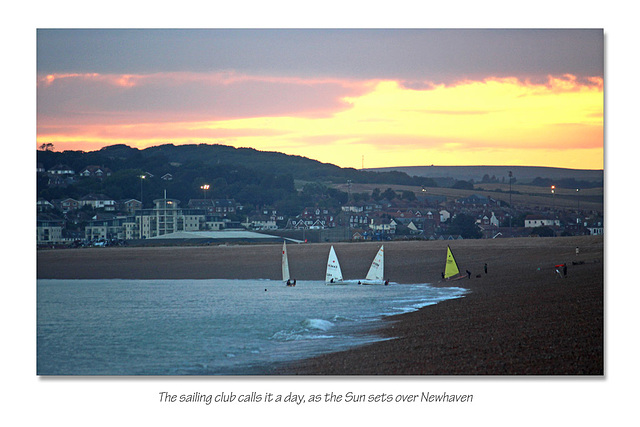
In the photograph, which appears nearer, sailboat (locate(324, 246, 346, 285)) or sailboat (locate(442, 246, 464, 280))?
sailboat (locate(442, 246, 464, 280))

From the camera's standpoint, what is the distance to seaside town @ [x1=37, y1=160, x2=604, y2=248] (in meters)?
30.8

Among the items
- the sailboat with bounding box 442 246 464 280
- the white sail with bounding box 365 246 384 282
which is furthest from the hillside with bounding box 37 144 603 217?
the white sail with bounding box 365 246 384 282

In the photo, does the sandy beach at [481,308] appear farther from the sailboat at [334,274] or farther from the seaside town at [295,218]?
the sailboat at [334,274]

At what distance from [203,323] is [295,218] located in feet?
164

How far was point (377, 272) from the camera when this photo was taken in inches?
1254

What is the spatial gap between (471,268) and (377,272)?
16.3 ft

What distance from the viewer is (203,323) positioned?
812 inches

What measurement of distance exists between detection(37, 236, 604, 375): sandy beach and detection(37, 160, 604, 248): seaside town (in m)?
2.11

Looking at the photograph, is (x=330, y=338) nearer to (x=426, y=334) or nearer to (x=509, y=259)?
(x=426, y=334)

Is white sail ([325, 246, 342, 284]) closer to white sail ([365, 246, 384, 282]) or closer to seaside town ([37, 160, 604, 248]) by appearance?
white sail ([365, 246, 384, 282])

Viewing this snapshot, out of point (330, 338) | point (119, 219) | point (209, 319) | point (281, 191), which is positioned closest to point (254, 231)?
point (281, 191)

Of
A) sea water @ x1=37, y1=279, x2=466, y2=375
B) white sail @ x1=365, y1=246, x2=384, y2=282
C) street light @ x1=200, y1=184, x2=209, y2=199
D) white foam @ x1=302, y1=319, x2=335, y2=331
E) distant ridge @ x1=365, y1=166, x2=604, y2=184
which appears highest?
street light @ x1=200, y1=184, x2=209, y2=199

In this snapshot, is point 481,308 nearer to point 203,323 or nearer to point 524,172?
point 524,172

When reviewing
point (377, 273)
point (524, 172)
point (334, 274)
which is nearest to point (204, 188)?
point (334, 274)
